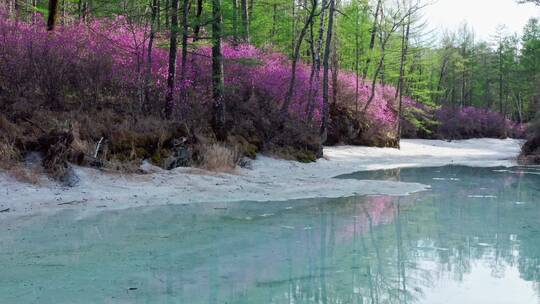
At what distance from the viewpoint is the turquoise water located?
447cm

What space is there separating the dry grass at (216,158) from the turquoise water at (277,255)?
3015 mm

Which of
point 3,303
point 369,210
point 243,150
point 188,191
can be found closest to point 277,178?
point 243,150

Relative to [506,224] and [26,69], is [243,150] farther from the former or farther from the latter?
[506,224]

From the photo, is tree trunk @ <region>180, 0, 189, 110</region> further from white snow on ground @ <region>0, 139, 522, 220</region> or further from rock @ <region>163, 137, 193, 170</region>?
white snow on ground @ <region>0, 139, 522, 220</region>

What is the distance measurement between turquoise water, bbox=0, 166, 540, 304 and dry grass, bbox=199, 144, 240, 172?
3015 mm

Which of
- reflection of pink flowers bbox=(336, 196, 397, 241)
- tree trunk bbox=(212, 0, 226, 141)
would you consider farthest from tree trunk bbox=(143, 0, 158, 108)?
reflection of pink flowers bbox=(336, 196, 397, 241)

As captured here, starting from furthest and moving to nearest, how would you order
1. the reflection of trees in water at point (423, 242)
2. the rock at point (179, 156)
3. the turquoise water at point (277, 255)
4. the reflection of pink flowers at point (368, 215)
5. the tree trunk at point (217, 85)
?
1. the tree trunk at point (217, 85)
2. the rock at point (179, 156)
3. the reflection of pink flowers at point (368, 215)
4. the reflection of trees in water at point (423, 242)
5. the turquoise water at point (277, 255)

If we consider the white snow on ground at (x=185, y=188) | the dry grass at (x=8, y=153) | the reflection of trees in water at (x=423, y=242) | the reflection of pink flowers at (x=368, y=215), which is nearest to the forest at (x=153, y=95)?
the dry grass at (x=8, y=153)

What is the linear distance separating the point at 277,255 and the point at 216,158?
276 inches

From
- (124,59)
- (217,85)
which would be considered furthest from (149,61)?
(217,85)

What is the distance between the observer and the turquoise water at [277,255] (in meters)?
4.47

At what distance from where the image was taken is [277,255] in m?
5.86

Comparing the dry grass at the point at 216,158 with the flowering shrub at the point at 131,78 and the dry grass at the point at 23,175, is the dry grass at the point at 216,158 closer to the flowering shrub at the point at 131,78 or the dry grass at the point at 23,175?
the flowering shrub at the point at 131,78

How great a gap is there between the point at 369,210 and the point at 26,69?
28.2 ft
